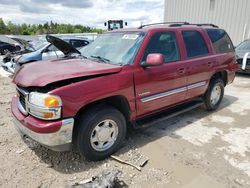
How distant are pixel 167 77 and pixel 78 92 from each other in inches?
66.9

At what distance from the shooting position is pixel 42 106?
275 cm

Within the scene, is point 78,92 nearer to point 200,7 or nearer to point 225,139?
point 225,139

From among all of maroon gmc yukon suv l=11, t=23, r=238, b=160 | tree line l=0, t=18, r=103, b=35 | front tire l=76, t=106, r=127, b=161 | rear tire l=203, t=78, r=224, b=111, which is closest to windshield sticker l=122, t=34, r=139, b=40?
maroon gmc yukon suv l=11, t=23, r=238, b=160

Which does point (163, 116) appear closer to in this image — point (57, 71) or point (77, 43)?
point (57, 71)

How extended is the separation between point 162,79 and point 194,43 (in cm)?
130

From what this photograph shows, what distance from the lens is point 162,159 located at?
11.2ft

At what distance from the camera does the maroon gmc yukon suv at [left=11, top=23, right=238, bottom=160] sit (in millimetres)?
2830

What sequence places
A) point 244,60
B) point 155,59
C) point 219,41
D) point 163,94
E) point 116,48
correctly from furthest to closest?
point 244,60
point 219,41
point 163,94
point 116,48
point 155,59

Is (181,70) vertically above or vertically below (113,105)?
above

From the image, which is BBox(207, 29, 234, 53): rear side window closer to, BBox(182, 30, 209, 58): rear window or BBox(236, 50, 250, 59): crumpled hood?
BBox(182, 30, 209, 58): rear window

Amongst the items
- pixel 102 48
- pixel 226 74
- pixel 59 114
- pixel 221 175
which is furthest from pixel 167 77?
pixel 226 74

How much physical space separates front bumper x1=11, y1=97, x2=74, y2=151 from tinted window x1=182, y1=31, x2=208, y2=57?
270 centimetres

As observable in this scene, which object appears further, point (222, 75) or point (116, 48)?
point (222, 75)

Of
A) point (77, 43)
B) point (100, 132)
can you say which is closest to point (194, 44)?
point (100, 132)
